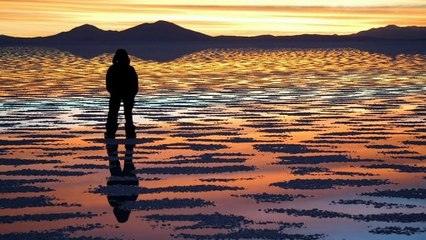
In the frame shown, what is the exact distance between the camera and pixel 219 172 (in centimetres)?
1335

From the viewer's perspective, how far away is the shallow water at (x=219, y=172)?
9547 mm

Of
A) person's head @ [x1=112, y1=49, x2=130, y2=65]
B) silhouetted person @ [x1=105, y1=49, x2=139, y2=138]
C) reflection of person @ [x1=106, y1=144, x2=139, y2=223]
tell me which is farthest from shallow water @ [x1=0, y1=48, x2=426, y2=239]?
person's head @ [x1=112, y1=49, x2=130, y2=65]

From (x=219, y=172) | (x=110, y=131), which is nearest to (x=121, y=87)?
(x=110, y=131)

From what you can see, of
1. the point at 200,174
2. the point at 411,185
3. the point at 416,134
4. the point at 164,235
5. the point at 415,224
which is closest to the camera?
the point at 164,235

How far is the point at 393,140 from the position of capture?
17281 mm

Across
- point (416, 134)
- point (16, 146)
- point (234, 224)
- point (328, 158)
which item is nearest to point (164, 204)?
point (234, 224)

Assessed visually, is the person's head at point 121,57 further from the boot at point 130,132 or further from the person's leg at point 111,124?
the boot at point 130,132

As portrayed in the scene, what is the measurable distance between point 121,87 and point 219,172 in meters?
5.62

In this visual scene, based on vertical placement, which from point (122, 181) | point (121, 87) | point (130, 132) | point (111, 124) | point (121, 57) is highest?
point (121, 57)

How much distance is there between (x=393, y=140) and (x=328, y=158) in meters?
2.94

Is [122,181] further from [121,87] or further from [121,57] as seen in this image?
[121,87]

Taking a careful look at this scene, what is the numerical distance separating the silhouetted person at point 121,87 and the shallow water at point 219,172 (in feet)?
1.50

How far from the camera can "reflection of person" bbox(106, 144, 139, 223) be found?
10.3 m

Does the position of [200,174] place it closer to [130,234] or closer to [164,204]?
[164,204]
